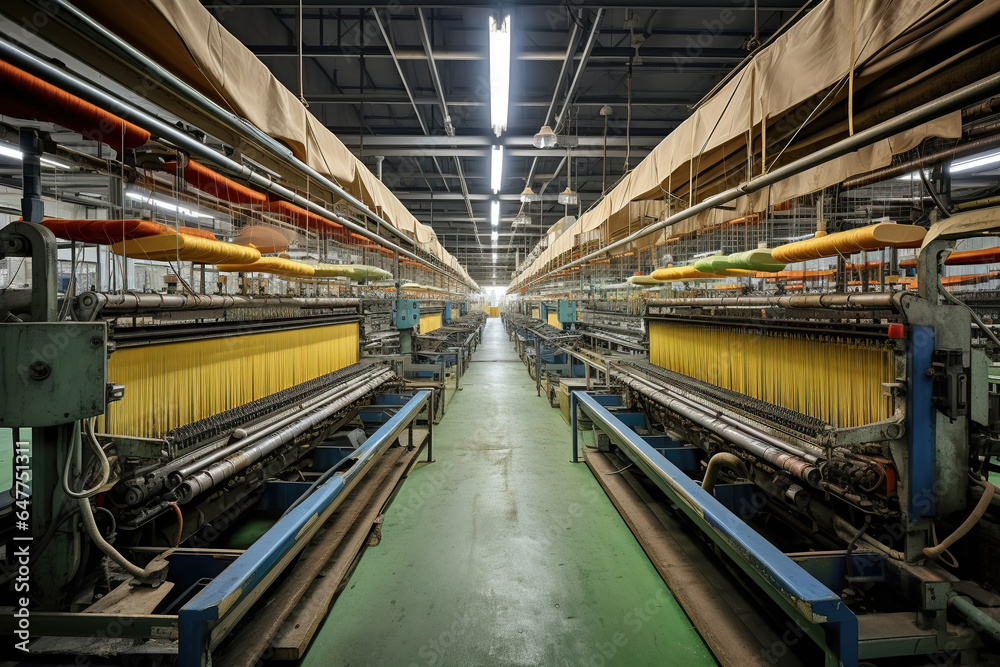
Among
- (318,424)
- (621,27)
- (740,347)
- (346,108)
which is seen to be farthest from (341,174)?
(346,108)

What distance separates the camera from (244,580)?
1.40 meters

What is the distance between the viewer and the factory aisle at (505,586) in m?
2.00

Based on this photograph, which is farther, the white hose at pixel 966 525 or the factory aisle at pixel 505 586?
the factory aisle at pixel 505 586

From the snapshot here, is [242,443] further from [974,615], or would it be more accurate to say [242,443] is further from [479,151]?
[479,151]

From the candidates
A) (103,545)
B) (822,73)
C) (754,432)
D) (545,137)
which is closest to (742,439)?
(754,432)

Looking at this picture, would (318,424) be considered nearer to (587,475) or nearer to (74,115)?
(74,115)

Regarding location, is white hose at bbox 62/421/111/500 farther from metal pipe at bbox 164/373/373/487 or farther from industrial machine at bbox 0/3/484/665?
metal pipe at bbox 164/373/373/487

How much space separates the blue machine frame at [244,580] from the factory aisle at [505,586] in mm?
669

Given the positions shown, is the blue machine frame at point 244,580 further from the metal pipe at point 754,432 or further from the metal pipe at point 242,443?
the metal pipe at point 754,432

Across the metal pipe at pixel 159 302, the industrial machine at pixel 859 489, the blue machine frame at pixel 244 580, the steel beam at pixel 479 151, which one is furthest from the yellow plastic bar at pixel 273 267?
the steel beam at pixel 479 151

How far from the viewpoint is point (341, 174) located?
3000mm

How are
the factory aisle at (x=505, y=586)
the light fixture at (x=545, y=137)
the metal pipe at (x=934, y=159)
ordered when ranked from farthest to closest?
the light fixture at (x=545, y=137) < the metal pipe at (x=934, y=159) < the factory aisle at (x=505, y=586)

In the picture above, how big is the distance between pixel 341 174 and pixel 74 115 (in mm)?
1486

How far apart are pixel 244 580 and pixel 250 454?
0.85 m
